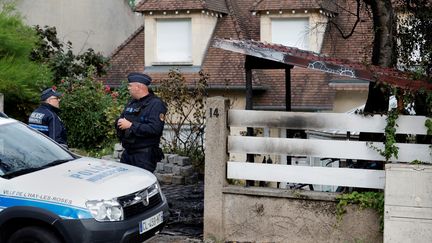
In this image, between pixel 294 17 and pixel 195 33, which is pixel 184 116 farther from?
pixel 294 17

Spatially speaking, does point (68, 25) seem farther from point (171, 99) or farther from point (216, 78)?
point (171, 99)

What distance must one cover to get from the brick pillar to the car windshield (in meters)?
1.54

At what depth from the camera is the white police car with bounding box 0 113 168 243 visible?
6.09 meters

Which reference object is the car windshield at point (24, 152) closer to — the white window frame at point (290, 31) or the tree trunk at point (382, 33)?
the tree trunk at point (382, 33)

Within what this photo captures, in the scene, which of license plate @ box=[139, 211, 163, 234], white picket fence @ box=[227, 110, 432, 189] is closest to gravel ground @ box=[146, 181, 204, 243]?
license plate @ box=[139, 211, 163, 234]

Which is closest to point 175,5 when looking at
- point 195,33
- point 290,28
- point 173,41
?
point 195,33

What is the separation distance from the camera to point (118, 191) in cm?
638

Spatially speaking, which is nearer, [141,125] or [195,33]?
[141,125]

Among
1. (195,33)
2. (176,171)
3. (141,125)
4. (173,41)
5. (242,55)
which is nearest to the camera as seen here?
(141,125)

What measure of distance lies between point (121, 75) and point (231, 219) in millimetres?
15212

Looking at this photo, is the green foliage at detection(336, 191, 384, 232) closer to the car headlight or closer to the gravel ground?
the gravel ground

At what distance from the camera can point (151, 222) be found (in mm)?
6742

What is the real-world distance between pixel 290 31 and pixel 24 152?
14916 mm

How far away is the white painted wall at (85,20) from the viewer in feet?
74.8
